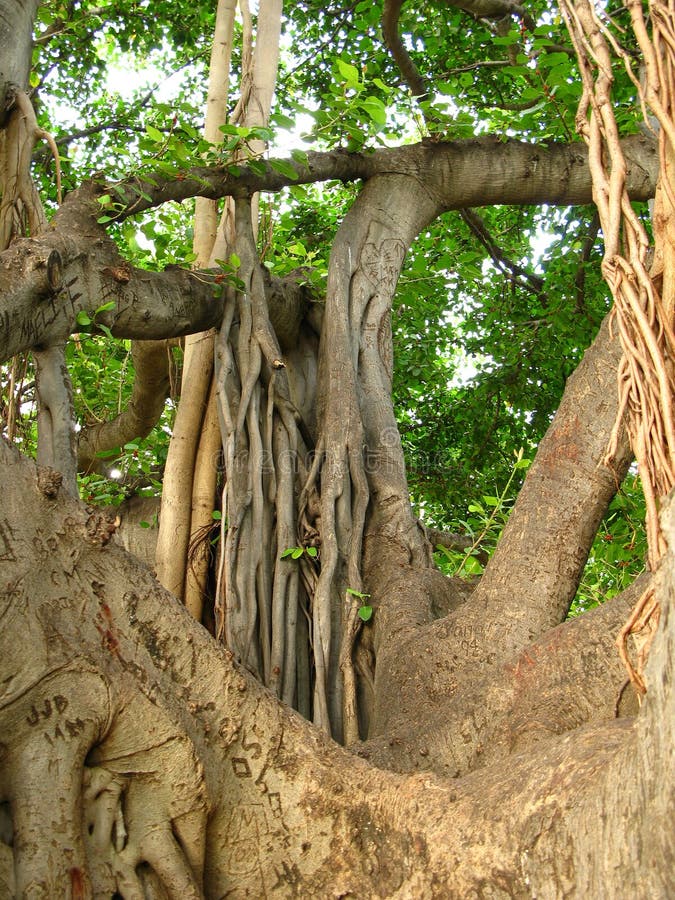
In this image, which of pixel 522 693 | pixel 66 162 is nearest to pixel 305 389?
pixel 522 693

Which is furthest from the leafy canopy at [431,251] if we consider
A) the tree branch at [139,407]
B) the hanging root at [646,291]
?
the hanging root at [646,291]

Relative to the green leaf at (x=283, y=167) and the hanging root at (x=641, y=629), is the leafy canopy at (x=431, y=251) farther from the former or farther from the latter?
the hanging root at (x=641, y=629)

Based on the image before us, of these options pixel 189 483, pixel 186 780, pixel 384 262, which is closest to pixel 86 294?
pixel 189 483

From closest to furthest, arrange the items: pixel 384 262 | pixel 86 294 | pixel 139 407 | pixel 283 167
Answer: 1. pixel 86 294
2. pixel 283 167
3. pixel 384 262
4. pixel 139 407

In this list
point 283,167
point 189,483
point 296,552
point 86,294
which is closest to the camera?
point 86,294

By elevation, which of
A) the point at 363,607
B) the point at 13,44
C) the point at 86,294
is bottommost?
the point at 363,607

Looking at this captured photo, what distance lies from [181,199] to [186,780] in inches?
87.9

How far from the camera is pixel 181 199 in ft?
11.4

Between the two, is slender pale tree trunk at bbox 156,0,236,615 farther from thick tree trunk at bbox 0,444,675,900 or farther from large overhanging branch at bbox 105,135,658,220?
thick tree trunk at bbox 0,444,675,900

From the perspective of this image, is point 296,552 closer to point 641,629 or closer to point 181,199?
point 181,199

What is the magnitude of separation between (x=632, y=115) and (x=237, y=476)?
2.22 meters

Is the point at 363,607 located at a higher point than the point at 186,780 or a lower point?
higher

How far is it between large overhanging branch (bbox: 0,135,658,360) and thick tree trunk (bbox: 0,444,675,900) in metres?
0.93

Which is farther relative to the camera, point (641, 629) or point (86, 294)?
point (86, 294)
